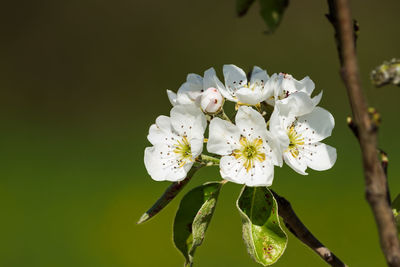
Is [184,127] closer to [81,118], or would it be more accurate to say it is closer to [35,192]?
[35,192]

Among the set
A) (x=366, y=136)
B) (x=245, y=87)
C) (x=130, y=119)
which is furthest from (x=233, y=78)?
(x=130, y=119)

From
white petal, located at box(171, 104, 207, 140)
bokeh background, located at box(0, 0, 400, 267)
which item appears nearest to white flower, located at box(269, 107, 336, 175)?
white petal, located at box(171, 104, 207, 140)

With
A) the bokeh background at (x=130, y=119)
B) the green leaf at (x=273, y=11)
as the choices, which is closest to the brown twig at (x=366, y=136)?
the green leaf at (x=273, y=11)

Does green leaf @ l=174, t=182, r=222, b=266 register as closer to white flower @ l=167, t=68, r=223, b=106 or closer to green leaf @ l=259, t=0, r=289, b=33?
white flower @ l=167, t=68, r=223, b=106

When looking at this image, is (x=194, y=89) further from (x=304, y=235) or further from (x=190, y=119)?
(x=304, y=235)

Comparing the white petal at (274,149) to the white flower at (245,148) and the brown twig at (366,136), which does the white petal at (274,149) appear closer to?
the white flower at (245,148)

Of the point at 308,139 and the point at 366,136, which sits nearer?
the point at 366,136
